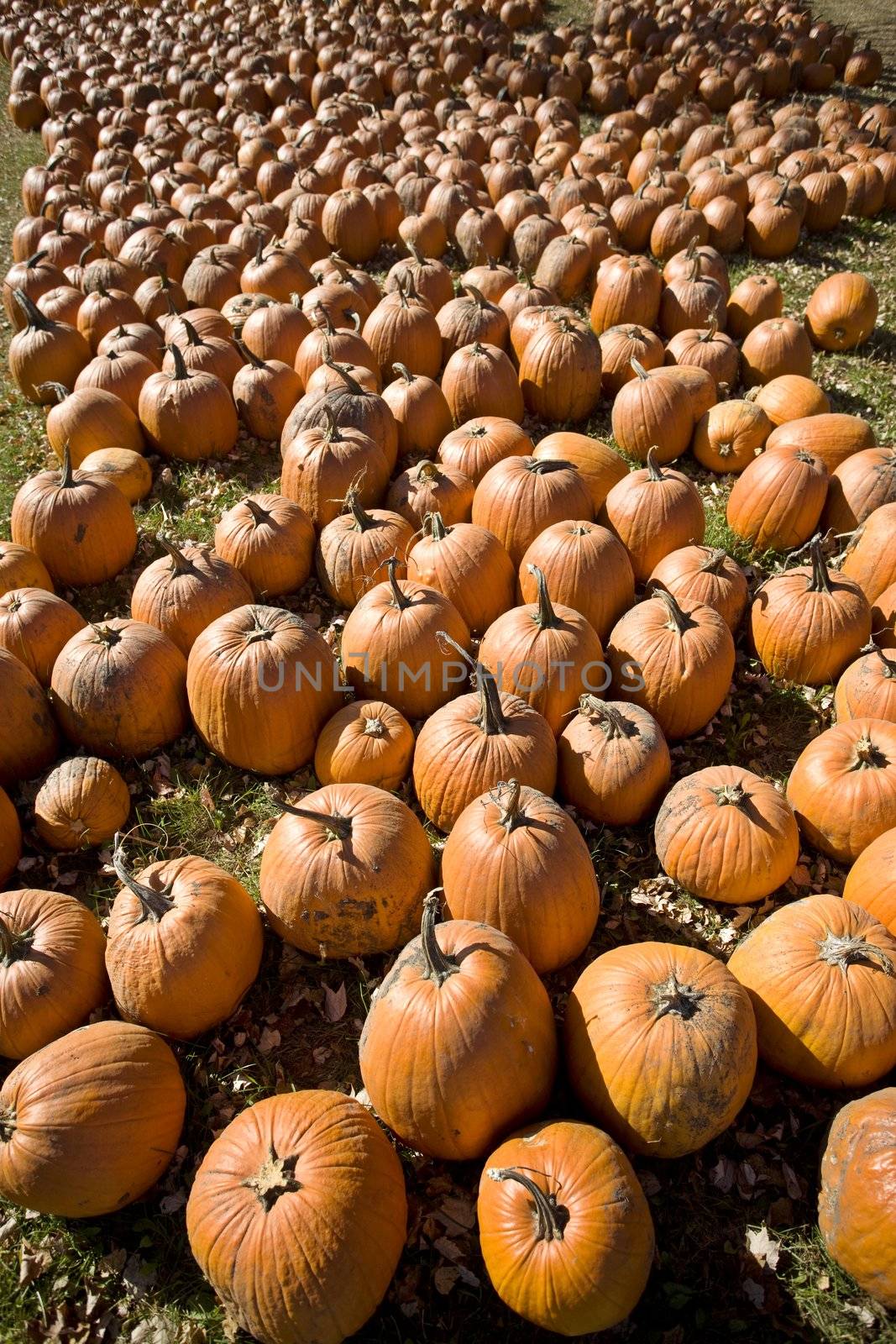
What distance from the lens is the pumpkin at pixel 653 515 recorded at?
5.84 meters

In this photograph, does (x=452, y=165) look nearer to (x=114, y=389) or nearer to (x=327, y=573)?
(x=114, y=389)

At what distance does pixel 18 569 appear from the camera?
5984 millimetres

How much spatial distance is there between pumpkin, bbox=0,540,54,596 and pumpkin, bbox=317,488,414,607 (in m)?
2.01

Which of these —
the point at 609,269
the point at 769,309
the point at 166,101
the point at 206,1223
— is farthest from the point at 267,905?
the point at 166,101

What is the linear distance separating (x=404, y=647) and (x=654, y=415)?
3439 mm

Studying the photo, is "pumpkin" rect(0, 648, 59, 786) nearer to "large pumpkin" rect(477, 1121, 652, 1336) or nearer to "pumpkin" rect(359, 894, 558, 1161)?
"pumpkin" rect(359, 894, 558, 1161)

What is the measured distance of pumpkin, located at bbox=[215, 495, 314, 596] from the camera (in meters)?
6.09

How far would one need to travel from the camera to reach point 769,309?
351 inches

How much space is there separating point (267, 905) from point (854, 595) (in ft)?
13.1

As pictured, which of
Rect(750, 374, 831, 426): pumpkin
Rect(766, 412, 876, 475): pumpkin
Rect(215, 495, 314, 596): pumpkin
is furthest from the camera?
Rect(750, 374, 831, 426): pumpkin

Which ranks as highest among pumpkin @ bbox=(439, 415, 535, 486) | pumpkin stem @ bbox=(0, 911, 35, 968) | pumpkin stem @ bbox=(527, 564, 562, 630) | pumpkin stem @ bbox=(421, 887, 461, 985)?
pumpkin @ bbox=(439, 415, 535, 486)

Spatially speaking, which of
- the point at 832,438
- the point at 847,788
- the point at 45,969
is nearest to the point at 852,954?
the point at 847,788

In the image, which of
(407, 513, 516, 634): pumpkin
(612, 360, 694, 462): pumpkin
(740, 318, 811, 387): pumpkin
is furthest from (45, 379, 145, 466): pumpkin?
(740, 318, 811, 387): pumpkin

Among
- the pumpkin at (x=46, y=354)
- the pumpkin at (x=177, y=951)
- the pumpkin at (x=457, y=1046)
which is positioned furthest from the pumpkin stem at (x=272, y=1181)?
the pumpkin at (x=46, y=354)
